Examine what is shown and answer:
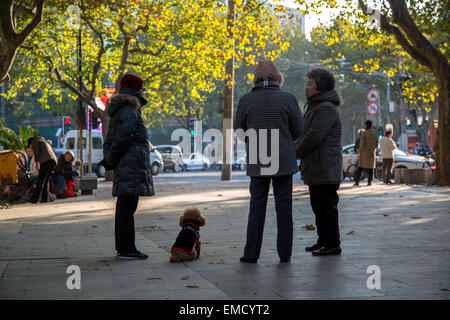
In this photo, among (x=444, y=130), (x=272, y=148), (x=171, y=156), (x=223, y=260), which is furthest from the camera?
(x=171, y=156)

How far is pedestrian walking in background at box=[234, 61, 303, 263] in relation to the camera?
22.4 feet

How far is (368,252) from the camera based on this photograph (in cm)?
748

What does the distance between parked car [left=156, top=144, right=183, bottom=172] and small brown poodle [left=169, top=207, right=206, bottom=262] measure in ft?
120

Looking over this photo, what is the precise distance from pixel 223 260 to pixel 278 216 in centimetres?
69

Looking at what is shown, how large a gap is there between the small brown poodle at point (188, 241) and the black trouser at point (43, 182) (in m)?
9.31

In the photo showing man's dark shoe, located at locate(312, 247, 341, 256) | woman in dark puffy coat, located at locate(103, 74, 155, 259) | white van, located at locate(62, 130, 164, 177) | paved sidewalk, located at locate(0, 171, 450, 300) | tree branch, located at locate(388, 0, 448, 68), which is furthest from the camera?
white van, located at locate(62, 130, 164, 177)

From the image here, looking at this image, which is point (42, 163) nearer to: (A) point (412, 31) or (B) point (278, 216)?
(B) point (278, 216)

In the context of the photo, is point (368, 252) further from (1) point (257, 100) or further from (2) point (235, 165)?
(2) point (235, 165)

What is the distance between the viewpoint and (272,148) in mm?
6840

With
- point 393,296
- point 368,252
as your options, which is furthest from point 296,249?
point 393,296

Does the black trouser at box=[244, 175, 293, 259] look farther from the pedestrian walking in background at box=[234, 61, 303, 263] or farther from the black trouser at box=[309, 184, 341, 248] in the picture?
the black trouser at box=[309, 184, 341, 248]

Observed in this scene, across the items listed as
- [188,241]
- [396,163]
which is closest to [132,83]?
[188,241]

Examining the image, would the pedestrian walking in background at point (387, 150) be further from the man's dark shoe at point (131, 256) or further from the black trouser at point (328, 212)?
the man's dark shoe at point (131, 256)

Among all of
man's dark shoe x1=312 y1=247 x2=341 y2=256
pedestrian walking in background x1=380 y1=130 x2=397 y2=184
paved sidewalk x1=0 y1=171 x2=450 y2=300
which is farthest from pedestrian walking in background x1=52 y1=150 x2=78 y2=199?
man's dark shoe x1=312 y1=247 x2=341 y2=256
